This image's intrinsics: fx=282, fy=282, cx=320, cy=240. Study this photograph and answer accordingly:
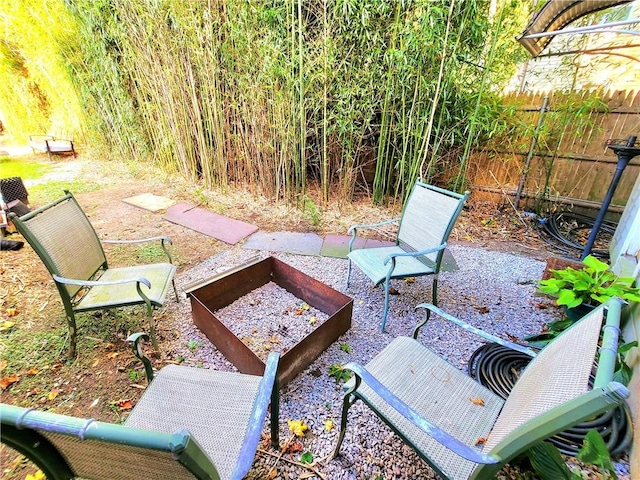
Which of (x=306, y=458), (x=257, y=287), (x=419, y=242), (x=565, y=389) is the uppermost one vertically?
(x=565, y=389)

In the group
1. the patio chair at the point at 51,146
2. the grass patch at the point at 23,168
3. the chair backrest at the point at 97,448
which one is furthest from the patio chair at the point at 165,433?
the patio chair at the point at 51,146

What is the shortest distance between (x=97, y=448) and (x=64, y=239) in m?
1.40

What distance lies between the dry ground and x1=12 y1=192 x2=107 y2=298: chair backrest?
17.6 inches

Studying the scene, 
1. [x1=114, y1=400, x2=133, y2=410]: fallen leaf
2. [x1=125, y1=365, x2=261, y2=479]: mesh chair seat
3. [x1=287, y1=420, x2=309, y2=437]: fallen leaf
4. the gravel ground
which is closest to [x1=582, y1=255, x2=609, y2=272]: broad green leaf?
the gravel ground

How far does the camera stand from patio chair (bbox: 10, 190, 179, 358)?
141cm

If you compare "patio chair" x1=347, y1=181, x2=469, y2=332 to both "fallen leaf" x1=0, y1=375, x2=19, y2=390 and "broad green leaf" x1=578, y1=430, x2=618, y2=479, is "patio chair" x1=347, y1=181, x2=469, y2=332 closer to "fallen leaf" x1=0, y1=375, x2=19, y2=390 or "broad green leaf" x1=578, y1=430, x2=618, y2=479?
"broad green leaf" x1=578, y1=430, x2=618, y2=479

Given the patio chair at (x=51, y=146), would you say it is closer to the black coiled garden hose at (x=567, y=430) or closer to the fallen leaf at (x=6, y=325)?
the fallen leaf at (x=6, y=325)

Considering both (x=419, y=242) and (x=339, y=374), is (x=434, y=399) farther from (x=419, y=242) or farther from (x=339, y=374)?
(x=419, y=242)

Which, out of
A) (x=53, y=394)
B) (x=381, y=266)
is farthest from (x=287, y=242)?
(x=53, y=394)

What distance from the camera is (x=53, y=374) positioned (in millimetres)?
1540

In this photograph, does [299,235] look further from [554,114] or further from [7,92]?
[7,92]

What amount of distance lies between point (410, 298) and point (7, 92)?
33.7ft

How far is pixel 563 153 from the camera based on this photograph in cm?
334

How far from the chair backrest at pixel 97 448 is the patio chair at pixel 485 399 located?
572 mm
